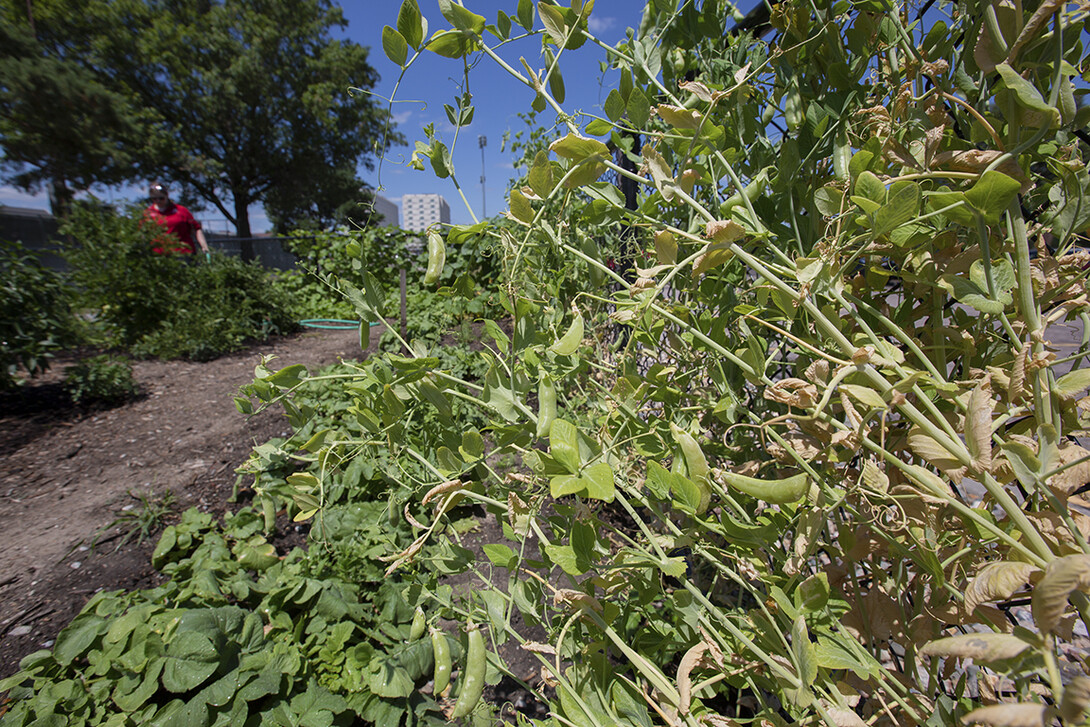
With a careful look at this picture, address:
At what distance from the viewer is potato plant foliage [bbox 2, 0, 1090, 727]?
0.45 meters

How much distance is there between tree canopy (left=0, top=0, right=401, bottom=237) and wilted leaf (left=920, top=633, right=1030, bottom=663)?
22.5 meters

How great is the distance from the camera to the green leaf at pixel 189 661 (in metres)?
1.09

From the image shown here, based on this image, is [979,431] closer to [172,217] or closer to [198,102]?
[172,217]

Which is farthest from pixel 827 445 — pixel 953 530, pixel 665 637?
pixel 665 637

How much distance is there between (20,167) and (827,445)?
27.7m

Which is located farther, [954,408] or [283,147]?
[283,147]

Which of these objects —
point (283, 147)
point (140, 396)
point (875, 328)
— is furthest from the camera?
point (283, 147)

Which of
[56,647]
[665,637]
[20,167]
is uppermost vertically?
[20,167]

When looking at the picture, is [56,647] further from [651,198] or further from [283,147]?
[283,147]

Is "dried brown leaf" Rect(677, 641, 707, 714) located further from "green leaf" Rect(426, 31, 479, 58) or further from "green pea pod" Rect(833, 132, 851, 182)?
"green leaf" Rect(426, 31, 479, 58)

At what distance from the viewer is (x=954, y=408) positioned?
649mm

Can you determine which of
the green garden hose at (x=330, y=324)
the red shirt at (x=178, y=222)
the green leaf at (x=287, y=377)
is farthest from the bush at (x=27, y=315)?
the green leaf at (x=287, y=377)

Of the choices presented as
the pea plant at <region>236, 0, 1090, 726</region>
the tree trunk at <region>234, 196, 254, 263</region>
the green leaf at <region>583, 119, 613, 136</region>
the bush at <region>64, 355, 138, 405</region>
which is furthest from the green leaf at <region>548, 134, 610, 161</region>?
the tree trunk at <region>234, 196, 254, 263</region>

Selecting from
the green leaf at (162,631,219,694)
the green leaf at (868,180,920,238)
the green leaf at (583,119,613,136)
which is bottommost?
the green leaf at (162,631,219,694)
